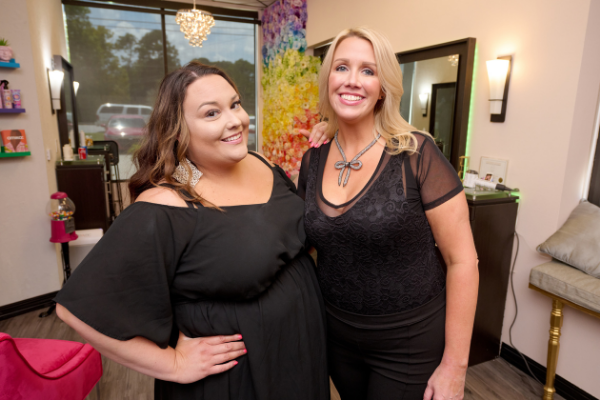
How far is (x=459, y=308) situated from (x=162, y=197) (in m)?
0.95

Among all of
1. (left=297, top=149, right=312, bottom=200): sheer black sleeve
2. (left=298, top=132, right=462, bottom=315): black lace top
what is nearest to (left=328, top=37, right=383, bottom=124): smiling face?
(left=298, top=132, right=462, bottom=315): black lace top

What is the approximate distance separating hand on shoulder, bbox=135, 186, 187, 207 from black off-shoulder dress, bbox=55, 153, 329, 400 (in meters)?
0.02

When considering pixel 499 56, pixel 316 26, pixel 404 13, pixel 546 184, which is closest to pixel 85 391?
pixel 546 184

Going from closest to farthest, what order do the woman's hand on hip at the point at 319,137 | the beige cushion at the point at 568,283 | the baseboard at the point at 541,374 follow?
the woman's hand on hip at the point at 319,137 → the beige cushion at the point at 568,283 → the baseboard at the point at 541,374

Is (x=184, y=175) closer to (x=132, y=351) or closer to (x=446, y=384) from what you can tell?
(x=132, y=351)

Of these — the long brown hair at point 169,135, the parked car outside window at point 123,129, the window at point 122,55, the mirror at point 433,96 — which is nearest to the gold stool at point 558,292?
the mirror at point 433,96

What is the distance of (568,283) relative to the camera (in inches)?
80.0

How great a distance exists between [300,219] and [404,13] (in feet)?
8.81

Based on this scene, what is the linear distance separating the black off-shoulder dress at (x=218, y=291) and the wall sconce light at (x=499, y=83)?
6.09 feet

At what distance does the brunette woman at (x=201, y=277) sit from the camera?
1.00 meters

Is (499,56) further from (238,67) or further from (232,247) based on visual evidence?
(238,67)

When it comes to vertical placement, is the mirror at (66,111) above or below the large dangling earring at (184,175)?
above

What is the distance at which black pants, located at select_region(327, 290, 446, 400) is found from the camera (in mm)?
1197

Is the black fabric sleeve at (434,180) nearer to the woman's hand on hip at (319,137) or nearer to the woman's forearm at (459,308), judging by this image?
the woman's forearm at (459,308)
